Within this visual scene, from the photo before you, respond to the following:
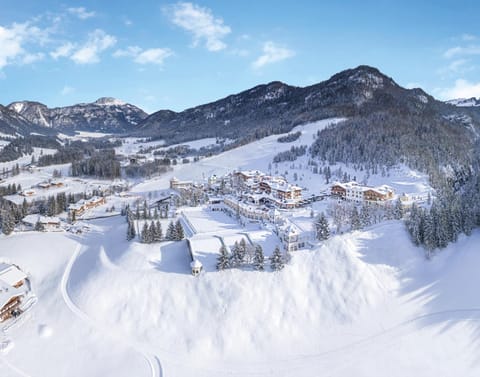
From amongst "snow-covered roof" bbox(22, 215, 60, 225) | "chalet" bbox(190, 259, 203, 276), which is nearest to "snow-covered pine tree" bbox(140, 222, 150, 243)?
"chalet" bbox(190, 259, 203, 276)

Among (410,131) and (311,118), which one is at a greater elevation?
(311,118)

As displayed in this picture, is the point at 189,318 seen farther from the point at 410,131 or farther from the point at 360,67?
the point at 360,67

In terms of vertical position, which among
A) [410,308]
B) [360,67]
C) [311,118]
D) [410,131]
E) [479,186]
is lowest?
[410,308]

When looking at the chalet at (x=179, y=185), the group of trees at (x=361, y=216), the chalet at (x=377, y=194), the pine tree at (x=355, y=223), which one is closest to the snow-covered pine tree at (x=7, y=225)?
the chalet at (x=179, y=185)

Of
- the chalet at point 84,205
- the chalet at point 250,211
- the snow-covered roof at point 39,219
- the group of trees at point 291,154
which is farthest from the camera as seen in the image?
the group of trees at point 291,154

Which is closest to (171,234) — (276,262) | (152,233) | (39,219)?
(152,233)

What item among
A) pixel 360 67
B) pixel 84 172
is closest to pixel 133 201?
pixel 84 172

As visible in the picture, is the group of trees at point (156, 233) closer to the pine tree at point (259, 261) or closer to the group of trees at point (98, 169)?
the pine tree at point (259, 261)
